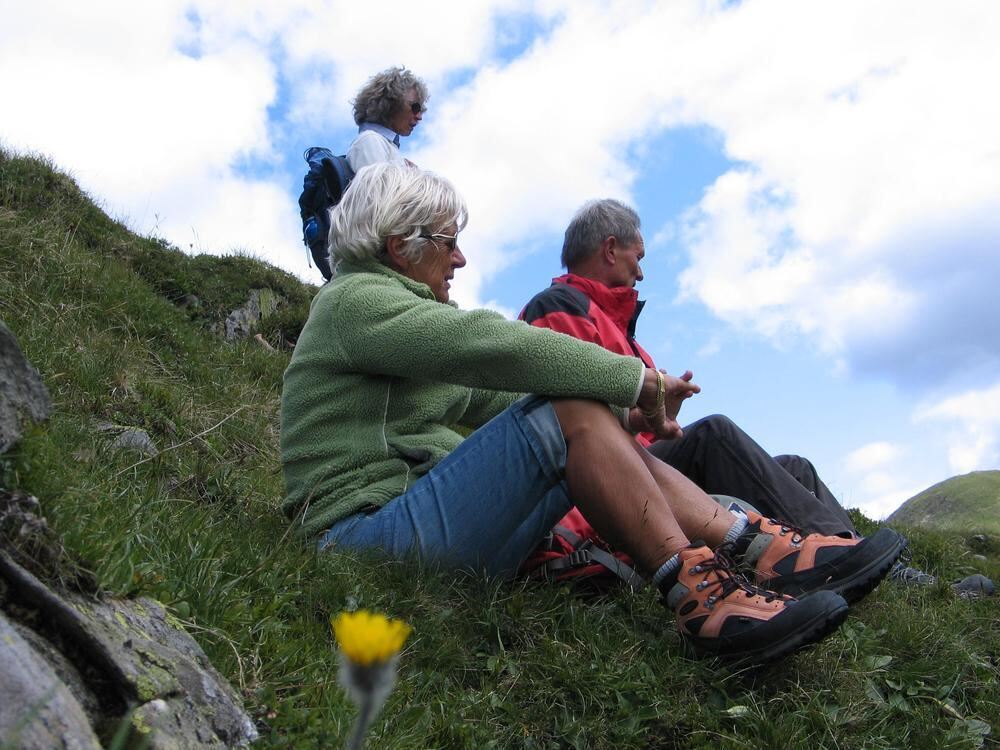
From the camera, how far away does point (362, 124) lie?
787 centimetres

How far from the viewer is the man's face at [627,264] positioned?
623 centimetres

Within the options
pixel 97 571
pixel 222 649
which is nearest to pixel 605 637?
pixel 222 649

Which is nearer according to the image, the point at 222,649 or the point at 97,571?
the point at 97,571

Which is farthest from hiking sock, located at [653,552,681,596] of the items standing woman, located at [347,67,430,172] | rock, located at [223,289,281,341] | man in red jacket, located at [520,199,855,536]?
rock, located at [223,289,281,341]

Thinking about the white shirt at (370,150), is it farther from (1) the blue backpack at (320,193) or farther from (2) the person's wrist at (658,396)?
(2) the person's wrist at (658,396)

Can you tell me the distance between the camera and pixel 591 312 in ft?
18.4

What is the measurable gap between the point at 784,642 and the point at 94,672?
7.01 feet

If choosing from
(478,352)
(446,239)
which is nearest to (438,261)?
(446,239)

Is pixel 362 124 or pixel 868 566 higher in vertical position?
pixel 362 124

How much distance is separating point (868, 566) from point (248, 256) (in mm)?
9310

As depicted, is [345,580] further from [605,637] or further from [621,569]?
[621,569]

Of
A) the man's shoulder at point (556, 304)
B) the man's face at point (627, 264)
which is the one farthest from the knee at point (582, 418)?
the man's face at point (627, 264)

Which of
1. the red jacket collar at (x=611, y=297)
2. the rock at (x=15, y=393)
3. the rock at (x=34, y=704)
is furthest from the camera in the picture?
the red jacket collar at (x=611, y=297)

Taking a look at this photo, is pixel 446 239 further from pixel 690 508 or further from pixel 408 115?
pixel 408 115
